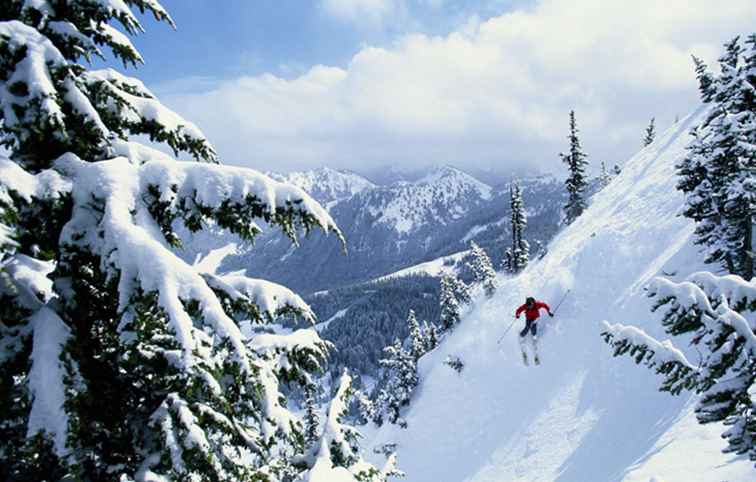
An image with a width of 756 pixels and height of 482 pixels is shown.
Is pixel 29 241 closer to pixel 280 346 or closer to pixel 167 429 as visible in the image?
pixel 167 429

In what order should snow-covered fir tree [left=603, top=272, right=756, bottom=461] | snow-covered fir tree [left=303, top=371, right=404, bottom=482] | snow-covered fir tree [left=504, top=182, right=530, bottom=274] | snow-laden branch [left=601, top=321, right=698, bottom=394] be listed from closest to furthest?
snow-covered fir tree [left=603, top=272, right=756, bottom=461] < snow-laden branch [left=601, top=321, right=698, bottom=394] < snow-covered fir tree [left=303, top=371, right=404, bottom=482] < snow-covered fir tree [left=504, top=182, right=530, bottom=274]

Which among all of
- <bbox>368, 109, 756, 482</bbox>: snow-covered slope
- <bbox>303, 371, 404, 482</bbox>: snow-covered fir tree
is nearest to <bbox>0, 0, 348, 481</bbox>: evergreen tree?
<bbox>303, 371, 404, 482</bbox>: snow-covered fir tree

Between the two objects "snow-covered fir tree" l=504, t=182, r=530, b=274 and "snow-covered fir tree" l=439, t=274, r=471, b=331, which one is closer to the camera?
"snow-covered fir tree" l=439, t=274, r=471, b=331

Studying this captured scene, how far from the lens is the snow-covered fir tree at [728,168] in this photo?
60.6ft

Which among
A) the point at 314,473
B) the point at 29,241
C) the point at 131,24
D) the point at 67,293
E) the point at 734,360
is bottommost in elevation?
the point at 734,360

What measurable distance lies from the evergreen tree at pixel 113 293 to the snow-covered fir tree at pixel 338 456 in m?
0.47

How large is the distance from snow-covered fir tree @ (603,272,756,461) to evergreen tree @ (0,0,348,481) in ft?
10.2

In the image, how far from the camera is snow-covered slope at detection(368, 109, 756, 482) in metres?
22.2

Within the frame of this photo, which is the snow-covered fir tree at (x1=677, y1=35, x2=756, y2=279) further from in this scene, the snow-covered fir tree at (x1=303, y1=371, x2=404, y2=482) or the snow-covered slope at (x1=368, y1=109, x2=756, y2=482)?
the snow-covered fir tree at (x1=303, y1=371, x2=404, y2=482)

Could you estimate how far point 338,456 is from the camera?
21.8 ft

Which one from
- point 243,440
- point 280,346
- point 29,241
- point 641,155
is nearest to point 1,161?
point 29,241

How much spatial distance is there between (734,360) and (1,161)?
6177mm

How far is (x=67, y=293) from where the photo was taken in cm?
421

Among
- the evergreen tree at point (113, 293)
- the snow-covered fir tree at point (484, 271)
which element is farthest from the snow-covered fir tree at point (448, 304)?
the evergreen tree at point (113, 293)
